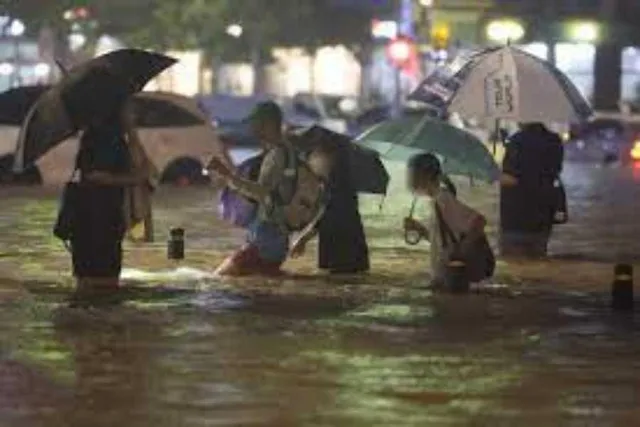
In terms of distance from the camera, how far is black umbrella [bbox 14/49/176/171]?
14.1 meters

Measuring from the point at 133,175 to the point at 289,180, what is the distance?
4.31 feet

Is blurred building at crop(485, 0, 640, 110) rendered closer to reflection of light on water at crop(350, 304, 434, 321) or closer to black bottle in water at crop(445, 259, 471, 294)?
black bottle in water at crop(445, 259, 471, 294)

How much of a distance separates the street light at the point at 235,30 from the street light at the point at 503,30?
1008 centimetres

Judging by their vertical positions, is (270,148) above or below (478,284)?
above

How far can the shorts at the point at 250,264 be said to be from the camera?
50.6 ft

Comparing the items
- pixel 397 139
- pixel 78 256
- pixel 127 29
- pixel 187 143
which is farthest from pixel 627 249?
pixel 127 29

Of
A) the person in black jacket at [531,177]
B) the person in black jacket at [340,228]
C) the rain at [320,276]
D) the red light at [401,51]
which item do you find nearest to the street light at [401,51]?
the red light at [401,51]

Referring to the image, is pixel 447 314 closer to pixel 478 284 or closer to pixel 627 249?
pixel 478 284

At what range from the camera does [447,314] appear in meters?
13.4

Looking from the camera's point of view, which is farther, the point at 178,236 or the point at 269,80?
the point at 269,80

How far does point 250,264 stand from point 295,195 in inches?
36.3

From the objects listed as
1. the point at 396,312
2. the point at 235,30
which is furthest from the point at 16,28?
the point at 396,312

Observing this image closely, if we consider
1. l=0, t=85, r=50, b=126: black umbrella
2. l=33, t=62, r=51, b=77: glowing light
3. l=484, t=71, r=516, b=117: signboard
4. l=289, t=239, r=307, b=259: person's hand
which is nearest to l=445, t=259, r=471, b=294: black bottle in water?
l=289, t=239, r=307, b=259: person's hand

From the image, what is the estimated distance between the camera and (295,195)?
14859mm
